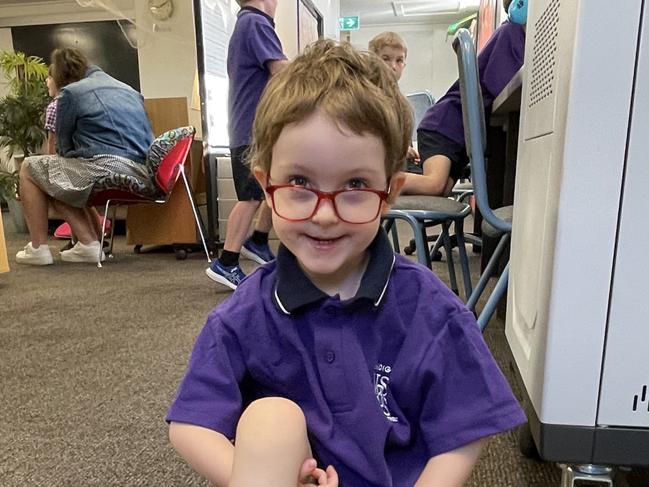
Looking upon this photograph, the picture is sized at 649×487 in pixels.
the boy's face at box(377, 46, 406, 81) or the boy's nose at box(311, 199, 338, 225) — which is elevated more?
the boy's face at box(377, 46, 406, 81)

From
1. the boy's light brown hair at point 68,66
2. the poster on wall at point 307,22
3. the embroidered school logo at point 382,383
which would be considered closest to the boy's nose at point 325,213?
the embroidered school logo at point 382,383

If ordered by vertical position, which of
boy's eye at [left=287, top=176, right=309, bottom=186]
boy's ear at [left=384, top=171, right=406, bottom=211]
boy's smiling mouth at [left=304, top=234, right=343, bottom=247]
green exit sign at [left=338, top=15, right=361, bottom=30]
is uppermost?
green exit sign at [left=338, top=15, right=361, bottom=30]

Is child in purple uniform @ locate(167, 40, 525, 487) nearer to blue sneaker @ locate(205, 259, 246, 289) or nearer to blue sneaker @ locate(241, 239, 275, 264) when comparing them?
blue sneaker @ locate(205, 259, 246, 289)

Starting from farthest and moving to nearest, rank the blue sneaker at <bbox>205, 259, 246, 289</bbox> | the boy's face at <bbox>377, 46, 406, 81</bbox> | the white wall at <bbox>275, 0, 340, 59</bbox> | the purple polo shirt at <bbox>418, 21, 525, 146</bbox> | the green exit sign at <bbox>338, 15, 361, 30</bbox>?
the green exit sign at <bbox>338, 15, 361, 30</bbox>
the white wall at <bbox>275, 0, 340, 59</bbox>
the boy's face at <bbox>377, 46, 406, 81</bbox>
the blue sneaker at <bbox>205, 259, 246, 289</bbox>
the purple polo shirt at <bbox>418, 21, 525, 146</bbox>

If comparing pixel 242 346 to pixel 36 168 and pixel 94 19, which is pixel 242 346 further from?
pixel 94 19

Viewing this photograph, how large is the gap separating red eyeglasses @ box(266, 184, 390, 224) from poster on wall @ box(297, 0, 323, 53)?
3.34 meters

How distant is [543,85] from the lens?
2.28 feet

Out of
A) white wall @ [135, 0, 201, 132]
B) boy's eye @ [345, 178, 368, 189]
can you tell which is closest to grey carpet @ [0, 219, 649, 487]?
boy's eye @ [345, 178, 368, 189]

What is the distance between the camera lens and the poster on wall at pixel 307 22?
3.94 meters

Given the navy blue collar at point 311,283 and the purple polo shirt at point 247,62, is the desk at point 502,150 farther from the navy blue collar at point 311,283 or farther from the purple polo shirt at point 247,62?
the purple polo shirt at point 247,62

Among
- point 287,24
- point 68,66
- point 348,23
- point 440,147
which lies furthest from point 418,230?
point 348,23

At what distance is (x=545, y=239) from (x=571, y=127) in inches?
5.4

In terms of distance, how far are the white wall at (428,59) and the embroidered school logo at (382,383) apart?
22.9 ft

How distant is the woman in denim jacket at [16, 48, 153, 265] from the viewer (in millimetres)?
2574
